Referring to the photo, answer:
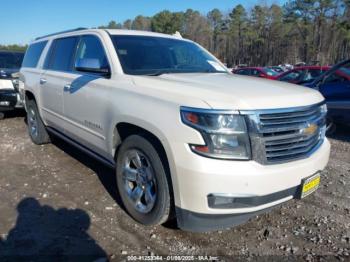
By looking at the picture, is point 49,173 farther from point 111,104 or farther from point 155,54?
point 155,54

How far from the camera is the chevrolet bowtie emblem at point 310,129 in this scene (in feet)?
9.76

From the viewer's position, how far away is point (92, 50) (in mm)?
4129

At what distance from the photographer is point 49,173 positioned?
491 cm

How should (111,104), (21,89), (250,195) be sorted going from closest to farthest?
(250,195) → (111,104) → (21,89)

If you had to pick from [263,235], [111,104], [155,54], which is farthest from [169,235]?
[155,54]

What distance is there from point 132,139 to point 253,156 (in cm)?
119

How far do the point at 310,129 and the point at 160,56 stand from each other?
1977 mm

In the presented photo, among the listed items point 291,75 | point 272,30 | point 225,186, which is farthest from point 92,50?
point 272,30

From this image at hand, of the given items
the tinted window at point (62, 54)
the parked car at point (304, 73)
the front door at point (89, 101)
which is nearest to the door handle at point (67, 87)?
the front door at point (89, 101)

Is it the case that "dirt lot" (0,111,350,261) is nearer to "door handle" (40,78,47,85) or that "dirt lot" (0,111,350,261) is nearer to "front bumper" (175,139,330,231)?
"front bumper" (175,139,330,231)

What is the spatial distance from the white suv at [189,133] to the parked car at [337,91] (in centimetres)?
345

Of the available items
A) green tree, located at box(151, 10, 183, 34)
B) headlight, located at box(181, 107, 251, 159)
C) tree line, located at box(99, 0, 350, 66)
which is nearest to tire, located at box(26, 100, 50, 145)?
headlight, located at box(181, 107, 251, 159)

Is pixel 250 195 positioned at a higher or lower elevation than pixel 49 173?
higher

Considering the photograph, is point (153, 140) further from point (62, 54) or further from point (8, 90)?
point (8, 90)
